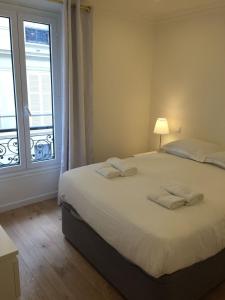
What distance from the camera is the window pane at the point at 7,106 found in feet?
9.42

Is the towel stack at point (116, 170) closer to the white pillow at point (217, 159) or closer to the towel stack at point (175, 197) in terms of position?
the towel stack at point (175, 197)

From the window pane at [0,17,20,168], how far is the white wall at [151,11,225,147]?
7.06ft

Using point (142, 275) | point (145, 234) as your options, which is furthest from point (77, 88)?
point (142, 275)

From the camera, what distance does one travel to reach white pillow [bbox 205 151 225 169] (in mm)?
2742

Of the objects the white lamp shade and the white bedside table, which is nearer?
the white bedside table

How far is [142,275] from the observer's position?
168 centimetres

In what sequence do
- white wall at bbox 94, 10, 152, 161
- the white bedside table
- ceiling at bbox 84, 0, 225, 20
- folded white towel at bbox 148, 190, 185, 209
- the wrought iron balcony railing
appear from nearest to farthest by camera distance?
the white bedside table
folded white towel at bbox 148, 190, 185, 209
ceiling at bbox 84, 0, 225, 20
the wrought iron balcony railing
white wall at bbox 94, 10, 152, 161

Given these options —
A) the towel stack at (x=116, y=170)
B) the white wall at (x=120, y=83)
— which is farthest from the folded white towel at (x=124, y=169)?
the white wall at (x=120, y=83)

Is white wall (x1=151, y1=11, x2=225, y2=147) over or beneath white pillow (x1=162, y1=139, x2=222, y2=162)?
over

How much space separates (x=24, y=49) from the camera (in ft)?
9.77

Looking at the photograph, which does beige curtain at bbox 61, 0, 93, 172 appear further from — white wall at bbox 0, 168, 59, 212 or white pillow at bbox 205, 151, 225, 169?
white pillow at bbox 205, 151, 225, 169

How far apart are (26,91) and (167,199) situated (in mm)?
2171

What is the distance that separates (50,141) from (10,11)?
158 cm

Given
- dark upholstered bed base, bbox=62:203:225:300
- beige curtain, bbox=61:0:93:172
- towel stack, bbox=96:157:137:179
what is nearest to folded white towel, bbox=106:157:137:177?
towel stack, bbox=96:157:137:179
